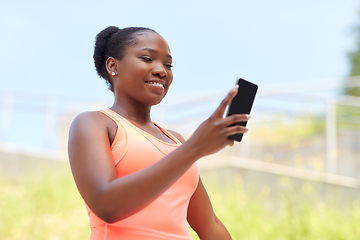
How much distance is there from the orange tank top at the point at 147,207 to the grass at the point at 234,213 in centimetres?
315

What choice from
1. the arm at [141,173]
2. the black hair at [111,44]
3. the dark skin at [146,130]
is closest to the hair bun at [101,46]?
the black hair at [111,44]

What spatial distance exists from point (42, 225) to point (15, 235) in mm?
321

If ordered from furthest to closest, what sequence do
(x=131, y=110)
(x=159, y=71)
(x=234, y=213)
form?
(x=234, y=213)
(x=131, y=110)
(x=159, y=71)

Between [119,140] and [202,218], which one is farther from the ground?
[119,140]

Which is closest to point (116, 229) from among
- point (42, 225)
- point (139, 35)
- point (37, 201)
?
point (139, 35)

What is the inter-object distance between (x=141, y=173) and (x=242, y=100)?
0.36m

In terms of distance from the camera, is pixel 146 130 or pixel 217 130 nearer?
pixel 217 130

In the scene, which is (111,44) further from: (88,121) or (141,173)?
(141,173)

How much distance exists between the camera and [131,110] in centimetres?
153

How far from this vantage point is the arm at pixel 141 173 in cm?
102

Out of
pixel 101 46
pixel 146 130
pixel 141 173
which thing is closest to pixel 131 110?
pixel 146 130

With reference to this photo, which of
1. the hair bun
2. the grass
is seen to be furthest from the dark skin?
the grass

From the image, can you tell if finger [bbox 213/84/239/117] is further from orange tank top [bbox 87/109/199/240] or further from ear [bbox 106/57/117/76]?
ear [bbox 106/57/117/76]

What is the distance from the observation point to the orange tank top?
4.10ft
